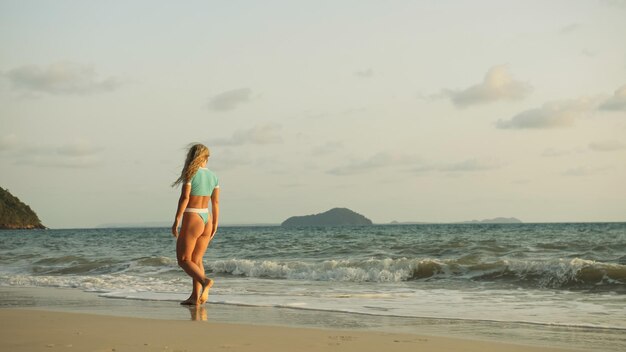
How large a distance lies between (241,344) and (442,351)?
1.57m

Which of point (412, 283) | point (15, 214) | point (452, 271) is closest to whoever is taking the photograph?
point (412, 283)

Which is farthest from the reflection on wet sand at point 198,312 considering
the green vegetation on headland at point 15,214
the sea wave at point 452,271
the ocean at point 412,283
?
the green vegetation on headland at point 15,214

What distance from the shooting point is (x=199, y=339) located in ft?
18.6

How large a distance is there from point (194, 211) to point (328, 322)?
7.06 ft

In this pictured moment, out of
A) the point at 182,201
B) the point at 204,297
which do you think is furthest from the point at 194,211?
the point at 204,297

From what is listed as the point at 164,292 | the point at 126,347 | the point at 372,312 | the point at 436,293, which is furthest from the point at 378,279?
the point at 126,347

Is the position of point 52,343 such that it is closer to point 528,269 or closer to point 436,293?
point 436,293

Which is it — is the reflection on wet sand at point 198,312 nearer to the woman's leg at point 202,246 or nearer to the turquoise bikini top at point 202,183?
the woman's leg at point 202,246

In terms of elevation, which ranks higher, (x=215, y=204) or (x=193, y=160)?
(x=193, y=160)

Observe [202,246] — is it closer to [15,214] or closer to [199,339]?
[199,339]

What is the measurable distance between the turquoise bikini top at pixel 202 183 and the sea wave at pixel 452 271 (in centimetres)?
756

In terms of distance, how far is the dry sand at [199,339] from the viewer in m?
5.30

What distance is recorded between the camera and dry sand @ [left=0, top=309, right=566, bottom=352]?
530cm

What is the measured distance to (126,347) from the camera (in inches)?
206
